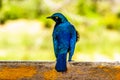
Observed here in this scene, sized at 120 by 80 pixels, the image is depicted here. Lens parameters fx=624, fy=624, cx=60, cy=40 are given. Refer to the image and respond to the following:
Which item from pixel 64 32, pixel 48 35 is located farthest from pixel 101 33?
pixel 64 32

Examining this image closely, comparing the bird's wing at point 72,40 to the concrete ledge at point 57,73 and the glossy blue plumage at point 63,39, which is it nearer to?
the glossy blue plumage at point 63,39

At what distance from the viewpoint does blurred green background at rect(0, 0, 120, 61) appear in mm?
4082

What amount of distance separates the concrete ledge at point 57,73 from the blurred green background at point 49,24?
2.44 meters

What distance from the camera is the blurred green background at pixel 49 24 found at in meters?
4.08

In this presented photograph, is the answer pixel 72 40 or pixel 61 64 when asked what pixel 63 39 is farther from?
pixel 61 64

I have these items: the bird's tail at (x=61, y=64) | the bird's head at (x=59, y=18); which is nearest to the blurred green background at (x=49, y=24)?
the bird's head at (x=59, y=18)

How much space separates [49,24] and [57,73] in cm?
300

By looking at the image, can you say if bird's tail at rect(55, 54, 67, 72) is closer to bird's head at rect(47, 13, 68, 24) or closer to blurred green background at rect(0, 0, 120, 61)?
bird's head at rect(47, 13, 68, 24)

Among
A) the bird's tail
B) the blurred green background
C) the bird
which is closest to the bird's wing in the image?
the bird

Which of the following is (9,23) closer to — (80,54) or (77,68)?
(80,54)

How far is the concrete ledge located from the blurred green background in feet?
8.01

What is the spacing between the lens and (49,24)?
4469 millimetres

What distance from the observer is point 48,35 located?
14.2 ft

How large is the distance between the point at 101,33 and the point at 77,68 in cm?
278
